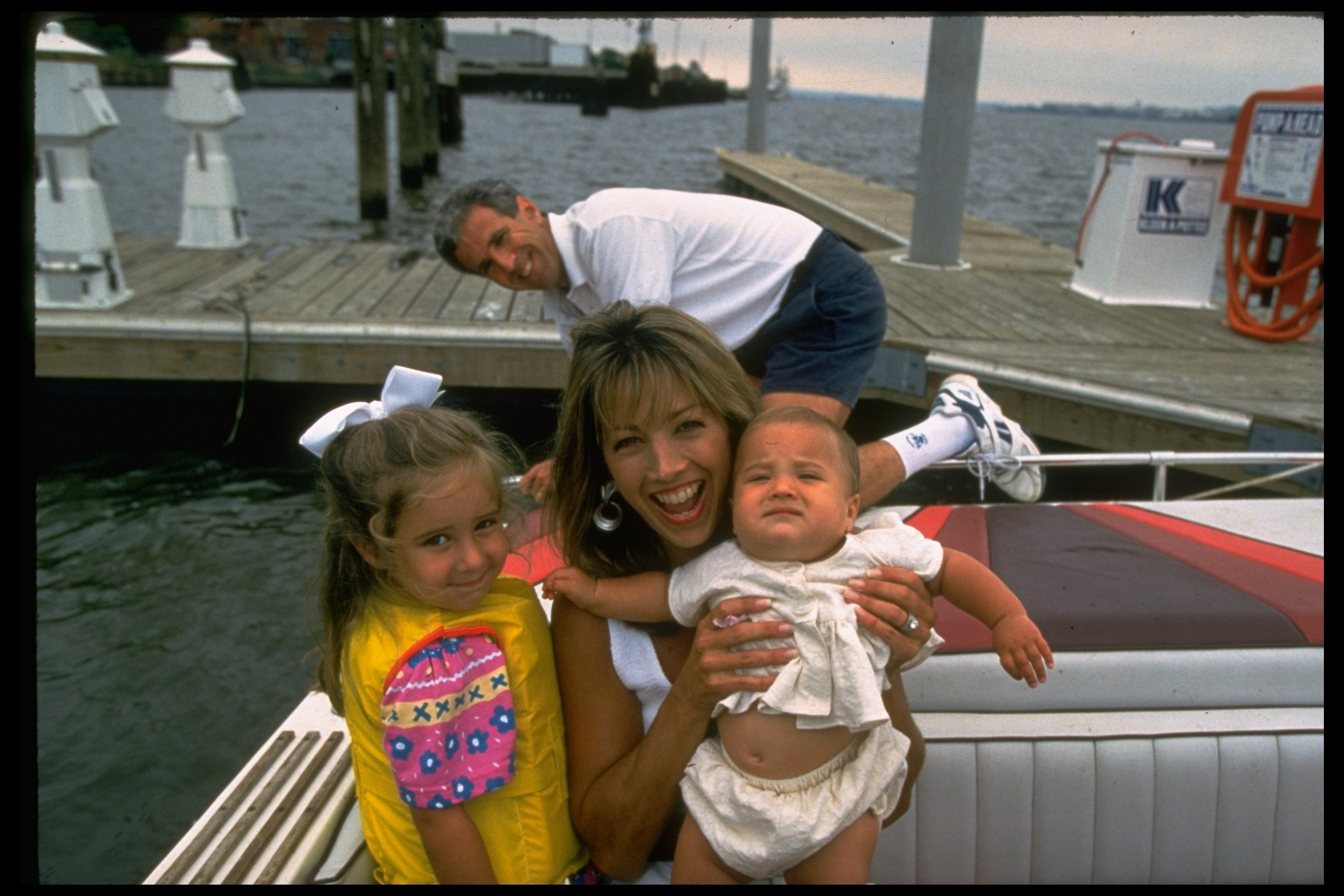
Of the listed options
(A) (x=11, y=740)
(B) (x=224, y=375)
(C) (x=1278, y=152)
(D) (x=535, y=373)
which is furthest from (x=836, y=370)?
(C) (x=1278, y=152)

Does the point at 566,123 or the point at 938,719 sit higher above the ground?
the point at 566,123

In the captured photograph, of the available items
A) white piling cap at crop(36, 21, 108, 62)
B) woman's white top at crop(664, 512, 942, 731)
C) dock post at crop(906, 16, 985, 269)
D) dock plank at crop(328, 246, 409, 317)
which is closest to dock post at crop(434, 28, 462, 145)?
dock plank at crop(328, 246, 409, 317)

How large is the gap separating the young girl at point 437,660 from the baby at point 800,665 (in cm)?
15

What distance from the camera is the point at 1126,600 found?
1.90 metres

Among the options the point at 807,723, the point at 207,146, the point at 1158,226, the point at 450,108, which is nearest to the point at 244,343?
the point at 207,146

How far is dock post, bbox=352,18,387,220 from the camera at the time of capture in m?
10.2

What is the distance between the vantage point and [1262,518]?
237cm

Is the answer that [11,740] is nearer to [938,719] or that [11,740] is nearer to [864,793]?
[864,793]

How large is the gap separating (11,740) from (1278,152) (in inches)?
261

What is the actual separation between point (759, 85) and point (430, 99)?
670 cm

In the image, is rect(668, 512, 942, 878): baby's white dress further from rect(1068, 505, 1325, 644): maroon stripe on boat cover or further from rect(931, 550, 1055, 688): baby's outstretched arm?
rect(1068, 505, 1325, 644): maroon stripe on boat cover

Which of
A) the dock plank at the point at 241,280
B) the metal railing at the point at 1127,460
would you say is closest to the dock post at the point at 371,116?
the dock plank at the point at 241,280

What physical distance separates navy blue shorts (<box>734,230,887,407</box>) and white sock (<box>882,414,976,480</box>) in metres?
0.27

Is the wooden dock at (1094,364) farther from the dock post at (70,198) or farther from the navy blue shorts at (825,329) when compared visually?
the dock post at (70,198)
